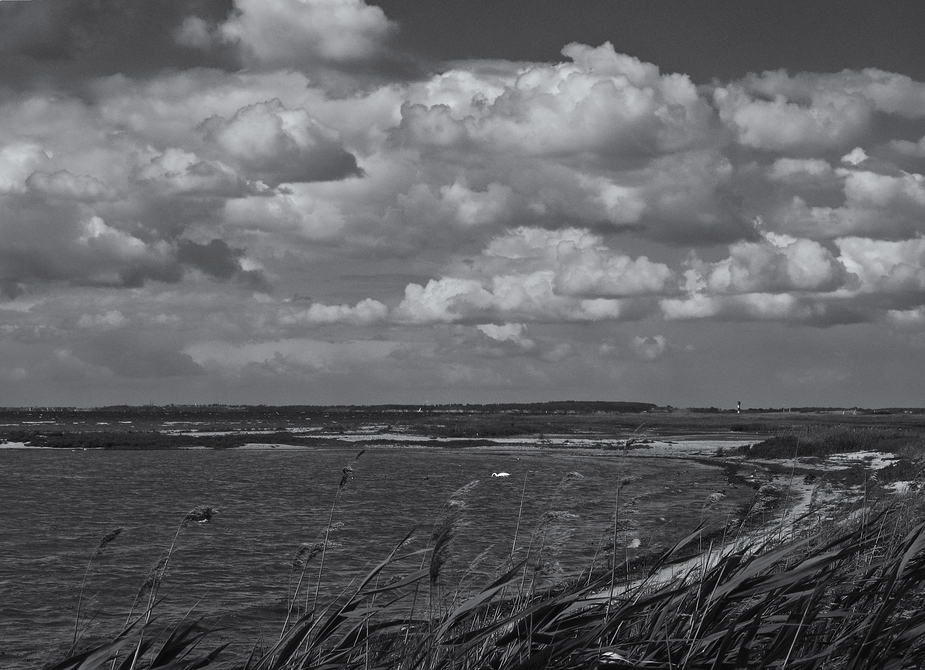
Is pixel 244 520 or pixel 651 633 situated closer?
pixel 651 633

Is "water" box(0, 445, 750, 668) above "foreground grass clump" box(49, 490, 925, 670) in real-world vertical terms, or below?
below

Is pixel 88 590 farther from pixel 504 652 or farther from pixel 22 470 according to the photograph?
pixel 22 470

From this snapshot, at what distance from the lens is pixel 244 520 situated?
94.6 ft

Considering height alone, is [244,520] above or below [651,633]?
below

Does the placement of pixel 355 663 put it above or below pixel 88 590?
above

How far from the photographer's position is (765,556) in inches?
187

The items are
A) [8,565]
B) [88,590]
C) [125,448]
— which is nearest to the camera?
[88,590]

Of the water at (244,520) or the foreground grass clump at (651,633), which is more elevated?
the foreground grass clump at (651,633)

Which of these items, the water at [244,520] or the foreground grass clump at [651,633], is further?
the water at [244,520]

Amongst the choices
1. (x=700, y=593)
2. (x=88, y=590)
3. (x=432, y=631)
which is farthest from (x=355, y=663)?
(x=88, y=590)

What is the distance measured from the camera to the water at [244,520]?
16.1m

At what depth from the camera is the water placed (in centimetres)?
1614

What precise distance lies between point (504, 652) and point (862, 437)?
57.1 metres

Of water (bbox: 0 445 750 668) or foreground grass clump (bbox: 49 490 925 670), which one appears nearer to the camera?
foreground grass clump (bbox: 49 490 925 670)
